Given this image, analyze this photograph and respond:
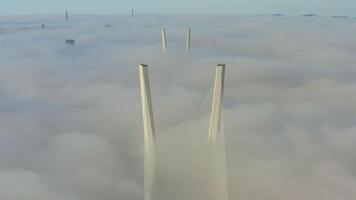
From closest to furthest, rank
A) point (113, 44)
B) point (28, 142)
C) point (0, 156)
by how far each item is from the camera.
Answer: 1. point (0, 156)
2. point (28, 142)
3. point (113, 44)

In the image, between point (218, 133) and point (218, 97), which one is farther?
point (218, 133)

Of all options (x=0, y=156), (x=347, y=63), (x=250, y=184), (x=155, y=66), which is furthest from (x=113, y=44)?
(x=250, y=184)

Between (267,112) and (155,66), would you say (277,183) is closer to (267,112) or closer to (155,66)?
(267,112)

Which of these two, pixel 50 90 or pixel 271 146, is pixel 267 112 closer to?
pixel 271 146

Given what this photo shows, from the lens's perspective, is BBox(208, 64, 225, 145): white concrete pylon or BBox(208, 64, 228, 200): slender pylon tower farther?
BBox(208, 64, 228, 200): slender pylon tower

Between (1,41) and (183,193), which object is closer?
(183,193)

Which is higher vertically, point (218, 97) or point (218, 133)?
point (218, 97)

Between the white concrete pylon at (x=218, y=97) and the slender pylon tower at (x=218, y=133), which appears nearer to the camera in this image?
the white concrete pylon at (x=218, y=97)

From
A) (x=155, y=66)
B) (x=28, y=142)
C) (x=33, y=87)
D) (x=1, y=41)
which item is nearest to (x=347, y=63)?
(x=155, y=66)

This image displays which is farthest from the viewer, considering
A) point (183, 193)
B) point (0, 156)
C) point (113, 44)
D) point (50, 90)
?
point (113, 44)
